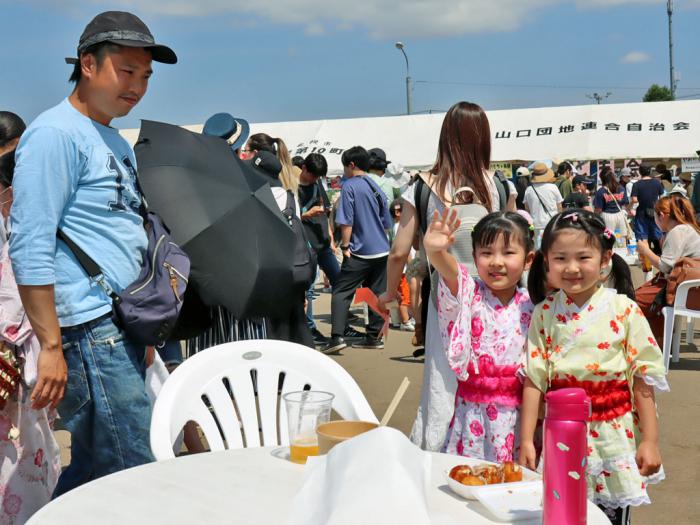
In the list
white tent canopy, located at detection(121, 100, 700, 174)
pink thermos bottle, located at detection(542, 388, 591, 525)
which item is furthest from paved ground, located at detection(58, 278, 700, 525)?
white tent canopy, located at detection(121, 100, 700, 174)

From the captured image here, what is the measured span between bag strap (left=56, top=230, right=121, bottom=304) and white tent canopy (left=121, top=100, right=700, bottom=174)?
20059mm

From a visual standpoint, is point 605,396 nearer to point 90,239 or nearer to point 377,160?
point 90,239

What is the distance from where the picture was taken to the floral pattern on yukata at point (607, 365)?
2496 millimetres

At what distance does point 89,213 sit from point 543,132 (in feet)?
72.2

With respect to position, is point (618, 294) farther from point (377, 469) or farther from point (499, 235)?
point (377, 469)

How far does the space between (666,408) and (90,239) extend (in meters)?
4.46

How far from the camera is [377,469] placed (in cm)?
129

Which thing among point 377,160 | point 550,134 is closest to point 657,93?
point 550,134

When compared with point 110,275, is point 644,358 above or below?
below

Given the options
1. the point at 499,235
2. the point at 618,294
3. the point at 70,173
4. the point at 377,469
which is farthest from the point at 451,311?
the point at 377,469

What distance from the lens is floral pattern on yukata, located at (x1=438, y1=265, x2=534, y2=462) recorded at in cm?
275

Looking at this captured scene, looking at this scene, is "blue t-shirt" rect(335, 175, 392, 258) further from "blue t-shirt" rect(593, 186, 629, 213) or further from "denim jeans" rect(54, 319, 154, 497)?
"blue t-shirt" rect(593, 186, 629, 213)

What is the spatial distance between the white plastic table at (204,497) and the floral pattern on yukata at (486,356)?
773 millimetres

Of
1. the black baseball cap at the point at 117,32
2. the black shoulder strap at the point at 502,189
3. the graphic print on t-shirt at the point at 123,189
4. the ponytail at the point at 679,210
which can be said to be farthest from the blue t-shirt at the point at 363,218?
Answer: the black baseball cap at the point at 117,32
